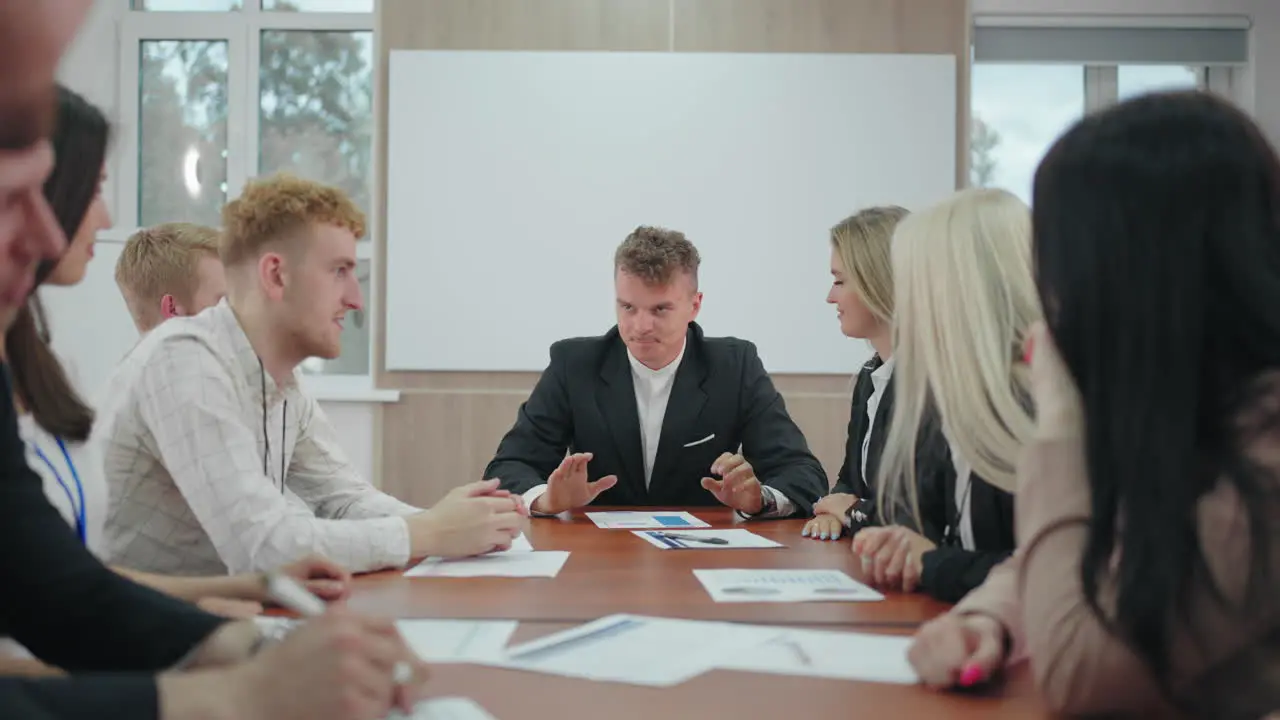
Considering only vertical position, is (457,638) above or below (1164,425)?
below

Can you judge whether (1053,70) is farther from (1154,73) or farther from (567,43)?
(567,43)

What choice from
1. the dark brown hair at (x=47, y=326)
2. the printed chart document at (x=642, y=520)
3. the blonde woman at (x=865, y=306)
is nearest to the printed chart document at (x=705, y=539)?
the printed chart document at (x=642, y=520)

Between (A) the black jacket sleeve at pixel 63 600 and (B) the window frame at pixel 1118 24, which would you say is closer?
(A) the black jacket sleeve at pixel 63 600

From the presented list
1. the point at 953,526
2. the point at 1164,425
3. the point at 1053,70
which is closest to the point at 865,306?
the point at 953,526

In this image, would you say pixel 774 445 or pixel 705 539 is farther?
pixel 774 445

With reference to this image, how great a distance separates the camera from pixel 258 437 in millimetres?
1860

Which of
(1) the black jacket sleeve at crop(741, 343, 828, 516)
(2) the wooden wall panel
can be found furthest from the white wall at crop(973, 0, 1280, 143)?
(1) the black jacket sleeve at crop(741, 343, 828, 516)

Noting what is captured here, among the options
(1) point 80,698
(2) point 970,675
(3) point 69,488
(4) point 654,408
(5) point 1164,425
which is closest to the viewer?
(1) point 80,698

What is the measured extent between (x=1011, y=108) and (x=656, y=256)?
9.32ft

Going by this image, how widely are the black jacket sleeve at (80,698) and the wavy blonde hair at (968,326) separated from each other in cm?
117

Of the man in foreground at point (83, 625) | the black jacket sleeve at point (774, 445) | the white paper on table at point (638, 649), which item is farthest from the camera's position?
the black jacket sleeve at point (774, 445)

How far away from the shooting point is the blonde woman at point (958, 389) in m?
1.51

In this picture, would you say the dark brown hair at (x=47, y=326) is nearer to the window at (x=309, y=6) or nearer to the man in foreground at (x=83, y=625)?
the man in foreground at (x=83, y=625)

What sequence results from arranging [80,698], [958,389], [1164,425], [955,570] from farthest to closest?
[958,389], [955,570], [1164,425], [80,698]
